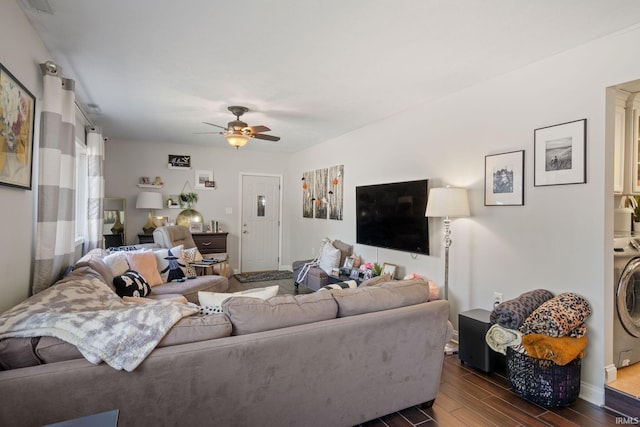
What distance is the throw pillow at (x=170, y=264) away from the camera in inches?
154

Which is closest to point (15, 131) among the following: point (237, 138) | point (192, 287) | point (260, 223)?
point (237, 138)

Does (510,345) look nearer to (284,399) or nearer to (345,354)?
(345,354)

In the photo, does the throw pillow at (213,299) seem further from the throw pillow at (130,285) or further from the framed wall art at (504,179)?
the framed wall art at (504,179)

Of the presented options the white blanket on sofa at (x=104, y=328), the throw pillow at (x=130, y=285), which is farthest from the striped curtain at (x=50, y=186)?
the white blanket on sofa at (x=104, y=328)

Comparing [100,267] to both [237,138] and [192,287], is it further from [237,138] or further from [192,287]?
[237,138]

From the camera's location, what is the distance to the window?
162 inches

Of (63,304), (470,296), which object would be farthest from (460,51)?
(63,304)

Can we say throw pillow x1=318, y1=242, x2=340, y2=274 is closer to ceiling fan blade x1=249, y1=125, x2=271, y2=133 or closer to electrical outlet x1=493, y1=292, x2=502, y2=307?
ceiling fan blade x1=249, y1=125, x2=271, y2=133

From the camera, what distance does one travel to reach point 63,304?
1.71m

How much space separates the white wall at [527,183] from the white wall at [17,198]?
11.1 feet

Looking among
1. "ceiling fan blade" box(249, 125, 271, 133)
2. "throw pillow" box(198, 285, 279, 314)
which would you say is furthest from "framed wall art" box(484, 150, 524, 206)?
"ceiling fan blade" box(249, 125, 271, 133)

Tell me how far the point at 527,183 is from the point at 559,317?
1.06 m

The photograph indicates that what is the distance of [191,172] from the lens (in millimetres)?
6195

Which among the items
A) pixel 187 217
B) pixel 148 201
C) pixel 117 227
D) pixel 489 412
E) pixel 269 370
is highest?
pixel 148 201
